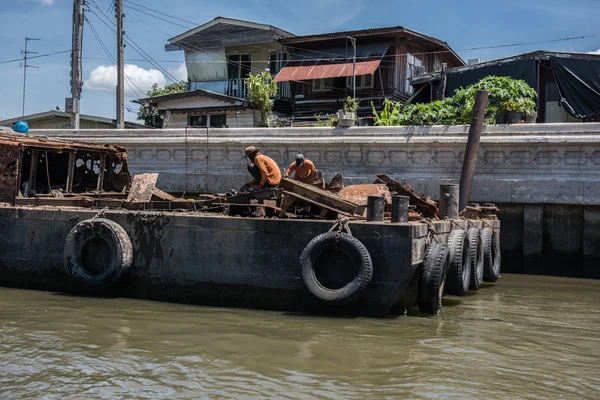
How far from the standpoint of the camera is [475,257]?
392 inches

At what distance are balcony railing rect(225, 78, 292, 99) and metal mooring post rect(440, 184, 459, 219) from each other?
50.5 ft

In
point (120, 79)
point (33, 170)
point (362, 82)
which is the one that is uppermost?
point (362, 82)

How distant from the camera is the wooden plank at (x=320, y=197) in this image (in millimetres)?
8055

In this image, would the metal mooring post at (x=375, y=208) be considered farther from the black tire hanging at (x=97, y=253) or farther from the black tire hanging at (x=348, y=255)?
the black tire hanging at (x=97, y=253)

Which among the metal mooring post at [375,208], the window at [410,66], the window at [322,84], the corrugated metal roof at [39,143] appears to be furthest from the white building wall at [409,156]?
the window at [410,66]

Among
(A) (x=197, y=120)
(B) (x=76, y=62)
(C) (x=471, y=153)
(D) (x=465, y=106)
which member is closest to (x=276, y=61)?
(A) (x=197, y=120)

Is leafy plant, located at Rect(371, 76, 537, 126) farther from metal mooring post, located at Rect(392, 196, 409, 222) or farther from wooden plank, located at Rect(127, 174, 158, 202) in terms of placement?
metal mooring post, located at Rect(392, 196, 409, 222)

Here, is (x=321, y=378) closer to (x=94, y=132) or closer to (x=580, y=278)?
(x=580, y=278)

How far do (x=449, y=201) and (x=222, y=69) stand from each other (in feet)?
59.2

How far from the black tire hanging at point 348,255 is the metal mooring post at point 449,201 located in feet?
9.64

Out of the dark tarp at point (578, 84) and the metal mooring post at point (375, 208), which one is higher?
the dark tarp at point (578, 84)

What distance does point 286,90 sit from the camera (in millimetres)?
25188

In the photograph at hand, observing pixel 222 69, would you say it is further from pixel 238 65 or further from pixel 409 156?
pixel 409 156

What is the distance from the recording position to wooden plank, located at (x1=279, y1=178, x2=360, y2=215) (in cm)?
805
